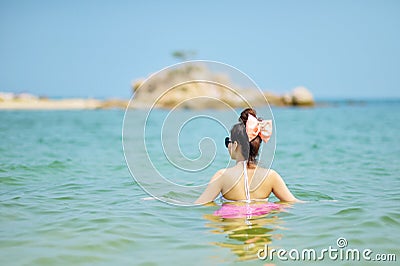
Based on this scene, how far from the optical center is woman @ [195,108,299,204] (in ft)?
19.6

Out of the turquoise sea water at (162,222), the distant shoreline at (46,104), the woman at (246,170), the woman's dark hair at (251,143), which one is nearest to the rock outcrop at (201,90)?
the woman's dark hair at (251,143)

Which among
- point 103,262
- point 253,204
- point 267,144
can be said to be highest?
point 267,144

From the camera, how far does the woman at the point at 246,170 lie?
5.96 m

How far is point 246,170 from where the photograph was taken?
19.9 ft

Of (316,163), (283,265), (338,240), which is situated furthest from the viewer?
(316,163)

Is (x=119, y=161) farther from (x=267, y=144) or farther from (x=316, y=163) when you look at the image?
(x=267, y=144)

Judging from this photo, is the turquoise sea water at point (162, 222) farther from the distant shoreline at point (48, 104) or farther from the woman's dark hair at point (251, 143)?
the distant shoreline at point (48, 104)

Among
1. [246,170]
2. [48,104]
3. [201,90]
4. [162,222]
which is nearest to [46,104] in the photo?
[48,104]

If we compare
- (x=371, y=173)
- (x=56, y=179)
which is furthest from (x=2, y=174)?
(x=371, y=173)

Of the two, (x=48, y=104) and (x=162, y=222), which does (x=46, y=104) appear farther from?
(x=162, y=222)

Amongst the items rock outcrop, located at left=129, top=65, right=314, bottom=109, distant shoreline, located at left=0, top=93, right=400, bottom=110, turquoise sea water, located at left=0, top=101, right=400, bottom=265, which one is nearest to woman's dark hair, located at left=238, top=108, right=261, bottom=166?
rock outcrop, located at left=129, top=65, right=314, bottom=109

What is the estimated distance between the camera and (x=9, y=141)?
60.0 feet

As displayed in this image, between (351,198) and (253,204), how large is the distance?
2.29 m

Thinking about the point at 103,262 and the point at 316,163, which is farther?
the point at 316,163
